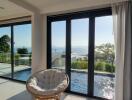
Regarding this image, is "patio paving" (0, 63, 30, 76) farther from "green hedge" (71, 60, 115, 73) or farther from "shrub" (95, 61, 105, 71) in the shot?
"shrub" (95, 61, 105, 71)

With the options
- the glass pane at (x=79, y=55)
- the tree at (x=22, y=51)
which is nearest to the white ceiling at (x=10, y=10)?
the tree at (x=22, y=51)

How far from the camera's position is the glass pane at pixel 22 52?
463 centimetres

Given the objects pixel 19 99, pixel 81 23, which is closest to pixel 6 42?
pixel 19 99

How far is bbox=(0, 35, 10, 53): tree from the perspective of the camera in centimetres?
514

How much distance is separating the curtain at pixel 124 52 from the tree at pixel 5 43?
12.8 ft

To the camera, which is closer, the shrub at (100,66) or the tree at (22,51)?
the shrub at (100,66)

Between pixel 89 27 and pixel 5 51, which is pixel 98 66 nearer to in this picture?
pixel 89 27

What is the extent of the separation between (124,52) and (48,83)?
5.51ft

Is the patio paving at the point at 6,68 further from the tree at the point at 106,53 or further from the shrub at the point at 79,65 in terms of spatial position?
the tree at the point at 106,53

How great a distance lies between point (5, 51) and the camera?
5266 millimetres

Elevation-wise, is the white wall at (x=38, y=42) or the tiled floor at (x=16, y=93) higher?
the white wall at (x=38, y=42)

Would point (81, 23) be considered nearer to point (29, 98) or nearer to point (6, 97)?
point (29, 98)

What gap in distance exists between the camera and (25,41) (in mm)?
4680

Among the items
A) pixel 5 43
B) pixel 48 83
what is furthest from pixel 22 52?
pixel 48 83
